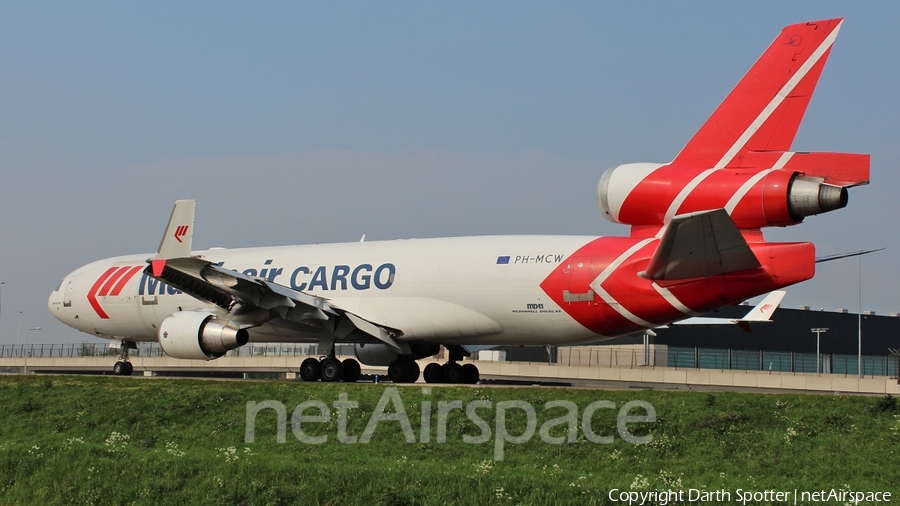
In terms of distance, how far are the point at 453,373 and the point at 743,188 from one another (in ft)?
39.9

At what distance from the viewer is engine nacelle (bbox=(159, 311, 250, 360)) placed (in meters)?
26.4

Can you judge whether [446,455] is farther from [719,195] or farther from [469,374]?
[469,374]

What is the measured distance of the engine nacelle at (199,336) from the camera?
26406mm

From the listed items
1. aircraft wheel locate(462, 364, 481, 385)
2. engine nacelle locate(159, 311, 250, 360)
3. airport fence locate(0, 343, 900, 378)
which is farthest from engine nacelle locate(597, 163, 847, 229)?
airport fence locate(0, 343, 900, 378)

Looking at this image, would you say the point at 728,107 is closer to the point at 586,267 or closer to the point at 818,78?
the point at 818,78

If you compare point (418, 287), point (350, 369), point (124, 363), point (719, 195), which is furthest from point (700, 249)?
point (124, 363)

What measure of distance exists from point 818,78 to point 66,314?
26.3 meters

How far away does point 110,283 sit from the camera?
33.0 metres

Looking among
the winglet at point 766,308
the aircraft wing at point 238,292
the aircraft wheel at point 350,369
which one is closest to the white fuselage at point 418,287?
the aircraft wing at point 238,292

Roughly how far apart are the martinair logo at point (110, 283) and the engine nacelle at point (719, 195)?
1842 centimetres

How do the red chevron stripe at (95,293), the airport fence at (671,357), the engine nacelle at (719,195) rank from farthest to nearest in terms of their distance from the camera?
the airport fence at (671,357), the red chevron stripe at (95,293), the engine nacelle at (719,195)

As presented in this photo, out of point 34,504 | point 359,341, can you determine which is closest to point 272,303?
point 359,341

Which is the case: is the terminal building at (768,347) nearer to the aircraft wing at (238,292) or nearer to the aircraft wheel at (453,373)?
the aircraft wheel at (453,373)

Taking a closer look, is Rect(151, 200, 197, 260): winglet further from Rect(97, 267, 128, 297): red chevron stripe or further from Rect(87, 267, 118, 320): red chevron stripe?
Rect(87, 267, 118, 320): red chevron stripe
